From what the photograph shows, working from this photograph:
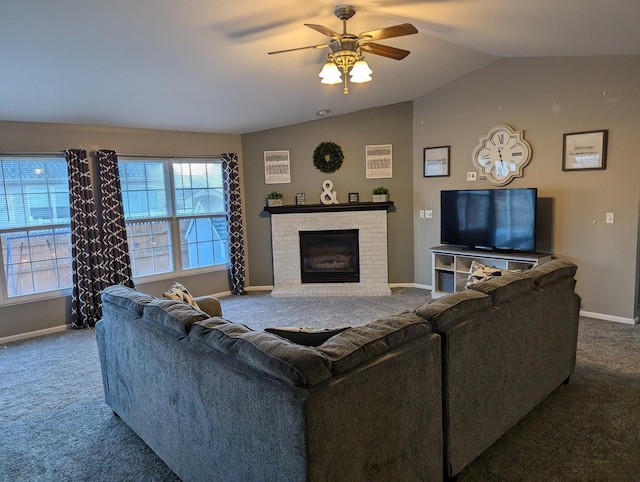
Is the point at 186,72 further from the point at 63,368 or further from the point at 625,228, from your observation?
the point at 625,228

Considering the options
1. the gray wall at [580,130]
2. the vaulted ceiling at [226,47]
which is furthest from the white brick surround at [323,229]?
the vaulted ceiling at [226,47]

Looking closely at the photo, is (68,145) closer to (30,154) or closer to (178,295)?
(30,154)

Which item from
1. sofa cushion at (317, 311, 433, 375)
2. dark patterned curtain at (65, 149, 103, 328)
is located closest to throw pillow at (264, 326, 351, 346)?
sofa cushion at (317, 311, 433, 375)

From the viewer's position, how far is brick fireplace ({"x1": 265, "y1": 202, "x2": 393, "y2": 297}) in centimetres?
648

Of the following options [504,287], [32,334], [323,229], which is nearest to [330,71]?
[504,287]

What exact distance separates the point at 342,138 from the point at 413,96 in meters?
1.16

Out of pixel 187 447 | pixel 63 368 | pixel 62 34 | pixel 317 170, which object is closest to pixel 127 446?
pixel 187 447

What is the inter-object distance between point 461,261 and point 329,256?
1.98 m

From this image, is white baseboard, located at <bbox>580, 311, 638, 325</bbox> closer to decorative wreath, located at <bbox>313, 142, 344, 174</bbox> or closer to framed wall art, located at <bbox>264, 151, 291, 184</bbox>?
decorative wreath, located at <bbox>313, 142, 344, 174</bbox>

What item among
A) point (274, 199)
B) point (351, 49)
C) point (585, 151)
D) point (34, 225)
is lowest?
point (34, 225)

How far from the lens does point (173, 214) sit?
613 centimetres

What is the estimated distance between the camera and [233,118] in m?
5.83

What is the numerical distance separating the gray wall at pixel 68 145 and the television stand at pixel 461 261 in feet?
10.9

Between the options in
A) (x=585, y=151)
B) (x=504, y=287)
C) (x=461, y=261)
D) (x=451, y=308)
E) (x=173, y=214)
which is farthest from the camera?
(x=173, y=214)
